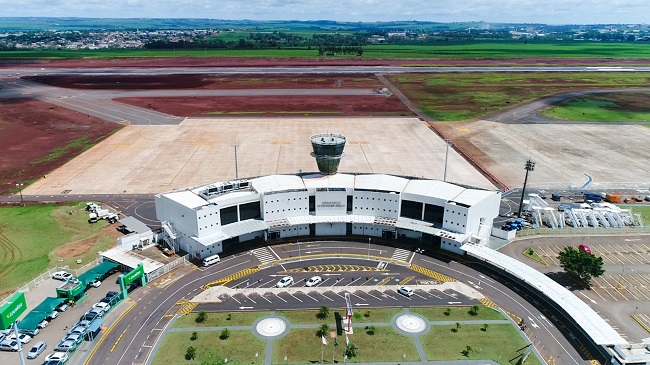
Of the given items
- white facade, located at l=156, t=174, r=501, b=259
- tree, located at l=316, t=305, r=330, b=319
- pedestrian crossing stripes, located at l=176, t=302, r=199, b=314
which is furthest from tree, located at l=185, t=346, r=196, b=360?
white facade, located at l=156, t=174, r=501, b=259

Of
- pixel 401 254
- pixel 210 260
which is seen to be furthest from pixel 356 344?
pixel 210 260

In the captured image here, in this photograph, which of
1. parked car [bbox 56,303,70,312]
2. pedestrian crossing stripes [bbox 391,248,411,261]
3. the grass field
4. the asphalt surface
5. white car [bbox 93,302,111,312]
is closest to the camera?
the asphalt surface

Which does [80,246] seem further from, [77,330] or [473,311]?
[473,311]

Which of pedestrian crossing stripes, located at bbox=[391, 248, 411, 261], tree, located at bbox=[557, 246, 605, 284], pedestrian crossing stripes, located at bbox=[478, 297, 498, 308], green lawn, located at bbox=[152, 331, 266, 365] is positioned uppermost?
tree, located at bbox=[557, 246, 605, 284]

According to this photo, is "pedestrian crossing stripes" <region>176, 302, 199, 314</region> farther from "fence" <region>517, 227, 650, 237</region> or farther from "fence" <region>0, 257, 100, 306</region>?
"fence" <region>517, 227, 650, 237</region>

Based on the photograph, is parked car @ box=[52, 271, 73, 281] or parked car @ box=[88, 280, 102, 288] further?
parked car @ box=[52, 271, 73, 281]

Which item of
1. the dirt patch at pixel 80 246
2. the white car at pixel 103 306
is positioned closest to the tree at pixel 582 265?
the white car at pixel 103 306

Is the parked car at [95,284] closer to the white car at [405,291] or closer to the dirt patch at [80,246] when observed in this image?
the dirt patch at [80,246]
